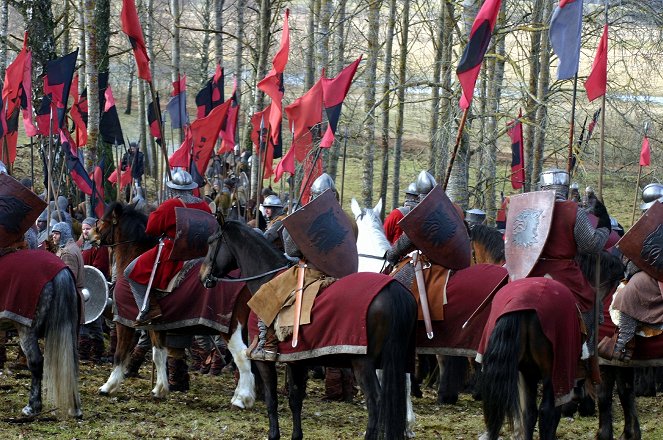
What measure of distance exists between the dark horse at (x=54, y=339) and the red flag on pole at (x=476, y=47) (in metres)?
4.29

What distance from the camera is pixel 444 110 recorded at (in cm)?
1941

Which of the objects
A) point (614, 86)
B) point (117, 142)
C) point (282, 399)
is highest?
point (614, 86)

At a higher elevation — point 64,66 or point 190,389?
point 64,66

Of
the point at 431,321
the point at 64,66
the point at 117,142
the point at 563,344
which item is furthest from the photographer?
the point at 117,142

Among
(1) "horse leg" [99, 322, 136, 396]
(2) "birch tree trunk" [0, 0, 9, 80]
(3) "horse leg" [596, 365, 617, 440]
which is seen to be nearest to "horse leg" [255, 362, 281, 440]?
(1) "horse leg" [99, 322, 136, 396]

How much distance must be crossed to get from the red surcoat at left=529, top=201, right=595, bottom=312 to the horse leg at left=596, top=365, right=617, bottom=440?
5.33ft

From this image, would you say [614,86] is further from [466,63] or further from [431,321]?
[431,321]

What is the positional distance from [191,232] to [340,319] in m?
2.99

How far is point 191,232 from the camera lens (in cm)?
1077

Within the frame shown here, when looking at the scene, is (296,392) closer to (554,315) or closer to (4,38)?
(554,315)

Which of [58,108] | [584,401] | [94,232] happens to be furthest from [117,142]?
[584,401]

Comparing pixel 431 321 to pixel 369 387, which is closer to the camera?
pixel 369 387

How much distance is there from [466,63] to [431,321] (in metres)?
2.73

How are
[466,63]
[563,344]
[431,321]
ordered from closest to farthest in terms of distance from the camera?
1. [563,344]
2. [431,321]
3. [466,63]
